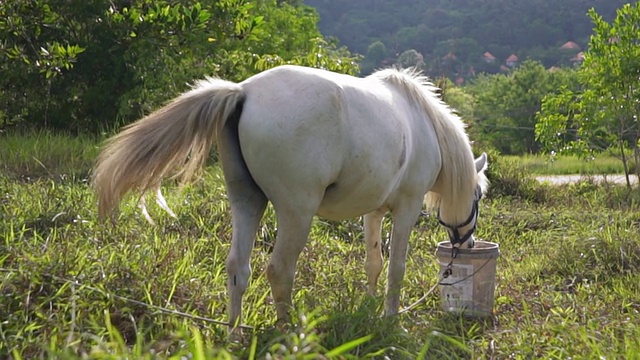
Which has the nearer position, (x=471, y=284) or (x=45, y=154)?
(x=471, y=284)

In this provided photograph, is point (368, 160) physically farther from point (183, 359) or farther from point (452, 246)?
point (183, 359)

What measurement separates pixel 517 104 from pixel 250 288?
40.5m

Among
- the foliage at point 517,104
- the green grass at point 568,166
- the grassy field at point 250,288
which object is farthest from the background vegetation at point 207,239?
the foliage at point 517,104

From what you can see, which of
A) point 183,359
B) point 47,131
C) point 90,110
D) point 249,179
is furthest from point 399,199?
point 90,110

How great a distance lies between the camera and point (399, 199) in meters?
4.68

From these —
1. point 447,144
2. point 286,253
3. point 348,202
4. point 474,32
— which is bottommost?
point 474,32

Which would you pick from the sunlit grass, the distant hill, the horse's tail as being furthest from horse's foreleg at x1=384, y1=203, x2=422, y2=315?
the distant hill

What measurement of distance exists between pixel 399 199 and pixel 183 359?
97.9 inches

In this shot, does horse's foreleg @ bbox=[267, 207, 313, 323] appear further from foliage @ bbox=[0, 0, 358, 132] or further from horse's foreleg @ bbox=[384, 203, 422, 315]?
foliage @ bbox=[0, 0, 358, 132]

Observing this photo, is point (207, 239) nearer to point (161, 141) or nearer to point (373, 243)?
point (373, 243)

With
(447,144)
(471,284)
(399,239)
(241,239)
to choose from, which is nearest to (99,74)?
(447,144)

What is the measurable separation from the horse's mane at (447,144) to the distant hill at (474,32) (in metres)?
70.7

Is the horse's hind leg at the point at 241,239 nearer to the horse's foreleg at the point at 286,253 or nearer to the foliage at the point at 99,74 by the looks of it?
the horse's foreleg at the point at 286,253

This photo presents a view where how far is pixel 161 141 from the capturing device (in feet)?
12.2
